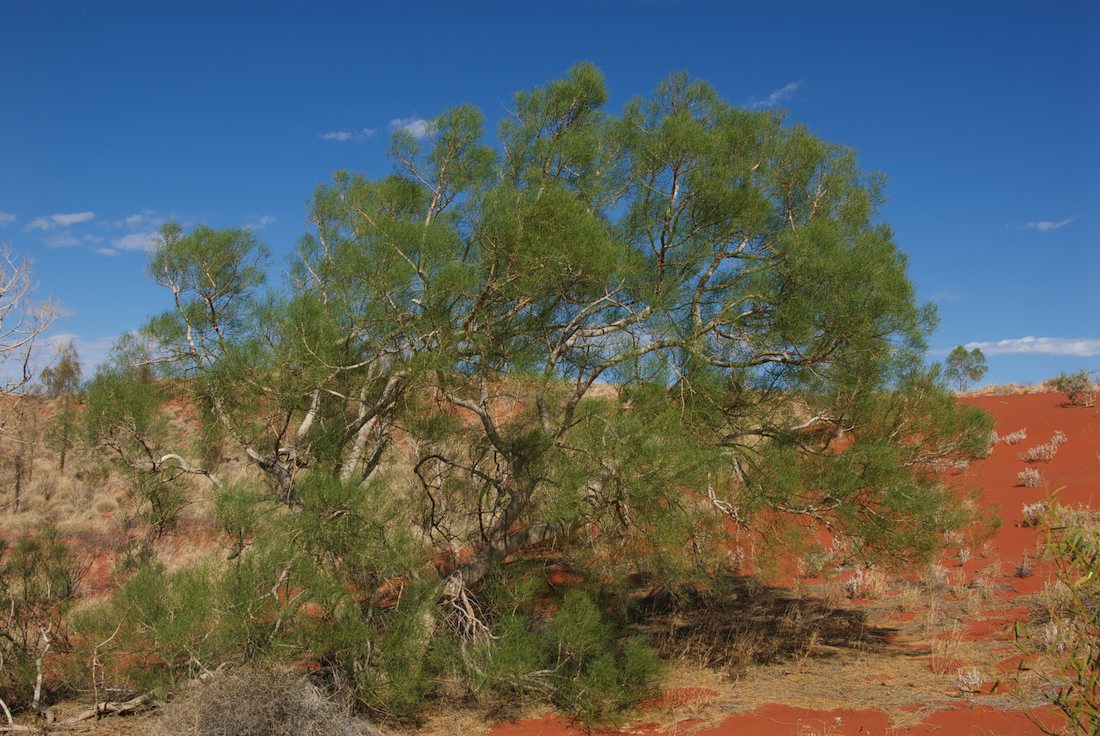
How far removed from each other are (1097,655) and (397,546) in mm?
4987

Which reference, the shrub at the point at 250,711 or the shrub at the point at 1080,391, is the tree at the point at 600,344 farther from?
the shrub at the point at 1080,391

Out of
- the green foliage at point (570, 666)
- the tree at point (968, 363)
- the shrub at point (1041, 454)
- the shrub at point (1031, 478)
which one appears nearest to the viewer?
the green foliage at point (570, 666)

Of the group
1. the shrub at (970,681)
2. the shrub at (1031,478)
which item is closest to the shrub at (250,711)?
the shrub at (970,681)

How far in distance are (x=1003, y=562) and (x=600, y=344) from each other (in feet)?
28.4

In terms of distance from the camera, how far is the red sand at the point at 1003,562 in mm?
5746

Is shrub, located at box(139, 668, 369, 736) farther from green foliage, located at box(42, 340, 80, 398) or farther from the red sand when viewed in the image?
green foliage, located at box(42, 340, 80, 398)

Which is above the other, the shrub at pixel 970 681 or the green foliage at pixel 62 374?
the green foliage at pixel 62 374

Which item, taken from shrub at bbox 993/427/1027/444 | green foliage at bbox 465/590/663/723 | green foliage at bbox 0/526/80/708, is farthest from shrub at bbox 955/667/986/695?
shrub at bbox 993/427/1027/444

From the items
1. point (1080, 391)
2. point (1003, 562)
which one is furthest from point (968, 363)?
point (1003, 562)

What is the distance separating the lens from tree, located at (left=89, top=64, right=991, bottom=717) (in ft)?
20.3

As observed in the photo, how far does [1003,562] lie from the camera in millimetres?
11695

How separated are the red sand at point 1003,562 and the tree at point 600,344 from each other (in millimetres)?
1281

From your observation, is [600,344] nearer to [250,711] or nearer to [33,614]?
[250,711]

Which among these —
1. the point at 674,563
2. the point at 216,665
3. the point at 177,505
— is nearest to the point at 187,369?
the point at 177,505
